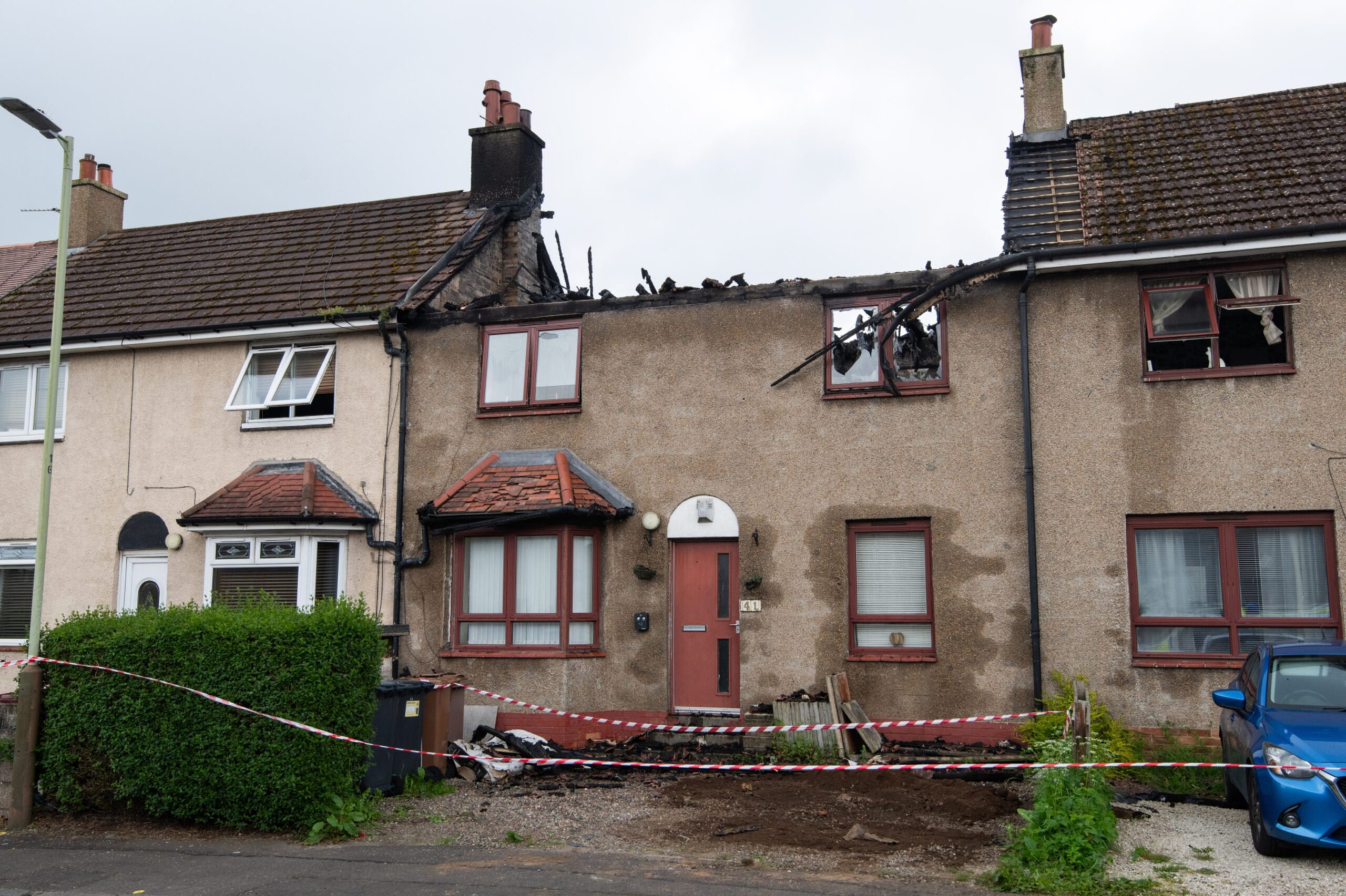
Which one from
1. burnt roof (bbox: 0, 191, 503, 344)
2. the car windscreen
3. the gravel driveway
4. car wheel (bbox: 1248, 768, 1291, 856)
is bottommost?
the gravel driveway

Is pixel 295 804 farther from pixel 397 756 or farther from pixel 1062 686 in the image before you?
pixel 1062 686

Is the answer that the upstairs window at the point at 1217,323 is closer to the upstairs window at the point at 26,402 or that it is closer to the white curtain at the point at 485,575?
the white curtain at the point at 485,575

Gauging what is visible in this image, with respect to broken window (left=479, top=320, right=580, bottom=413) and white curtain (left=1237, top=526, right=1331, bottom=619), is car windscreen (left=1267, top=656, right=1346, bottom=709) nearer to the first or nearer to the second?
white curtain (left=1237, top=526, right=1331, bottom=619)

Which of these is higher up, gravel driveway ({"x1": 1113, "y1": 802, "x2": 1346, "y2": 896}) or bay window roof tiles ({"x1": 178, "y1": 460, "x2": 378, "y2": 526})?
bay window roof tiles ({"x1": 178, "y1": 460, "x2": 378, "y2": 526})

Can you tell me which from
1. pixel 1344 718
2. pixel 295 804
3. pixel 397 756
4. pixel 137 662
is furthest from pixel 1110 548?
pixel 137 662

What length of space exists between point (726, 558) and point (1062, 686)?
13.1 ft

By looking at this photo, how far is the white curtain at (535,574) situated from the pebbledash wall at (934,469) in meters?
0.64

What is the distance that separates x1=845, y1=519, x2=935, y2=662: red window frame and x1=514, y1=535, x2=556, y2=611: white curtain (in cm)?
354

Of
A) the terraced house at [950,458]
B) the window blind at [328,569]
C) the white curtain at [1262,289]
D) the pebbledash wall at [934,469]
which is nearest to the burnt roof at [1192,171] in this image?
the terraced house at [950,458]

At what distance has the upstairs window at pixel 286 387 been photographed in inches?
607

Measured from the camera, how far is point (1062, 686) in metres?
12.1

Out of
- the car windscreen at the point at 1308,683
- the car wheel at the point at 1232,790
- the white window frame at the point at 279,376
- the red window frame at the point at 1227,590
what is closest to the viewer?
the car windscreen at the point at 1308,683

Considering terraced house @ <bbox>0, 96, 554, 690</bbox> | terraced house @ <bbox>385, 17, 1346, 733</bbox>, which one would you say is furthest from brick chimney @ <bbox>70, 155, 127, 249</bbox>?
terraced house @ <bbox>385, 17, 1346, 733</bbox>

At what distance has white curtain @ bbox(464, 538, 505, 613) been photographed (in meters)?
14.2
